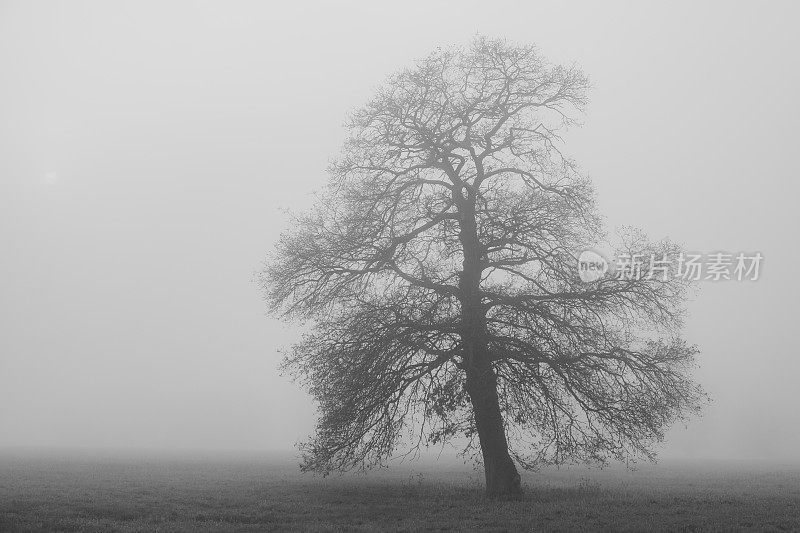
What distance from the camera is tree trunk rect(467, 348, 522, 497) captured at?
23.0 metres

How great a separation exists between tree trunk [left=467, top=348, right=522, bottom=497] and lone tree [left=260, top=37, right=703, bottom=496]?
0.19ft

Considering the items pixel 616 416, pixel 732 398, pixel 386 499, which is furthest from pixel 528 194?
pixel 732 398

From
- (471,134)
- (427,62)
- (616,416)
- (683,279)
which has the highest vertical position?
(427,62)

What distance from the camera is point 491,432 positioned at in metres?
23.4

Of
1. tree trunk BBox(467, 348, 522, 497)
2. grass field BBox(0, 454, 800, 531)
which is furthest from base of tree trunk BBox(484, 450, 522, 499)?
grass field BBox(0, 454, 800, 531)

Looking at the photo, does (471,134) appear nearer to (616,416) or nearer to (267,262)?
(267,262)

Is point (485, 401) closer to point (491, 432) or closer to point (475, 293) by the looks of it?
point (491, 432)

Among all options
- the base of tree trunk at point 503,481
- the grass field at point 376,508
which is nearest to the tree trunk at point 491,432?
the base of tree trunk at point 503,481

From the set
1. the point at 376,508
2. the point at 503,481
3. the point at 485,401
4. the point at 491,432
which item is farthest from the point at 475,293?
the point at 376,508

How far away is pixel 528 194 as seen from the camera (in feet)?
86.0

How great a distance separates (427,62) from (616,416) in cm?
1484

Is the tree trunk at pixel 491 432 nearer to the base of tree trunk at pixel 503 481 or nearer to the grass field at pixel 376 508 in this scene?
the base of tree trunk at pixel 503 481

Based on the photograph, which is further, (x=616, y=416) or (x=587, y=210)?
(x=587, y=210)

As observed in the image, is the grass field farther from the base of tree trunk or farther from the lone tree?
the lone tree
